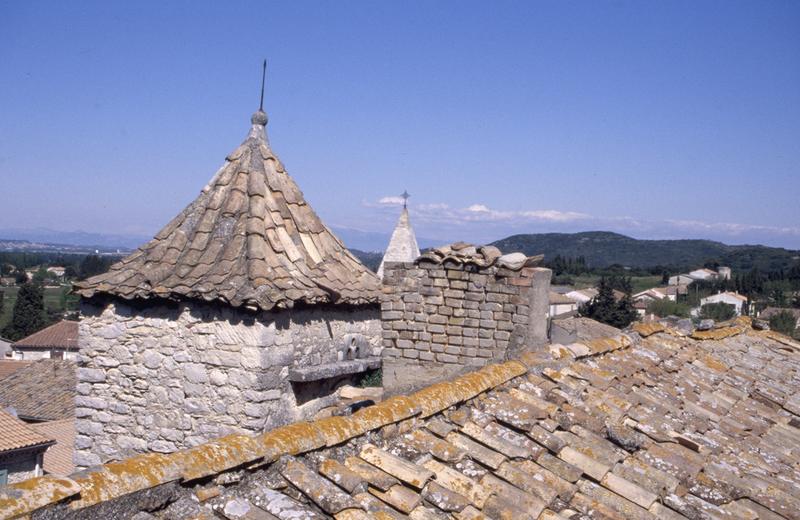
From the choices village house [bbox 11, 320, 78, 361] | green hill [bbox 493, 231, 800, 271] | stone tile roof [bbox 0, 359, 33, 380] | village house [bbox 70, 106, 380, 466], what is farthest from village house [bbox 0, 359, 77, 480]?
green hill [bbox 493, 231, 800, 271]

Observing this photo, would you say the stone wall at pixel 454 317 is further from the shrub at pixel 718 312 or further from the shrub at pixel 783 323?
the shrub at pixel 718 312

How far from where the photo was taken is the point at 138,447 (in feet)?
21.1

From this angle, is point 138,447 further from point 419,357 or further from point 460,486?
point 460,486

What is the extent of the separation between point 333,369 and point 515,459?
3356mm

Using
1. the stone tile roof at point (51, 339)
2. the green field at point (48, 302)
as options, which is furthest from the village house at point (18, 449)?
the green field at point (48, 302)

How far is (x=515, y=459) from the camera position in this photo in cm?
358

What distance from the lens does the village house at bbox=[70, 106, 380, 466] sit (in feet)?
19.8

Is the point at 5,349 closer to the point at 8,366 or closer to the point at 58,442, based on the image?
the point at 8,366

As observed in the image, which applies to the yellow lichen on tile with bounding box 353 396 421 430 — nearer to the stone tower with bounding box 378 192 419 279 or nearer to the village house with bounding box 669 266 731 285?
the stone tower with bounding box 378 192 419 279

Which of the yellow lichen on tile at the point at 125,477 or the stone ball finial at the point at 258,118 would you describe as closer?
the yellow lichen on tile at the point at 125,477

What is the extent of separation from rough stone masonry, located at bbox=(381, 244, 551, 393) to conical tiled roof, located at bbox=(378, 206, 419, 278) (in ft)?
38.1

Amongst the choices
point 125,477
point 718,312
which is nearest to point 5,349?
point 718,312

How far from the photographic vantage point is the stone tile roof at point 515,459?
2578 millimetres

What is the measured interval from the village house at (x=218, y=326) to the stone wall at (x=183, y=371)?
0.4 inches
